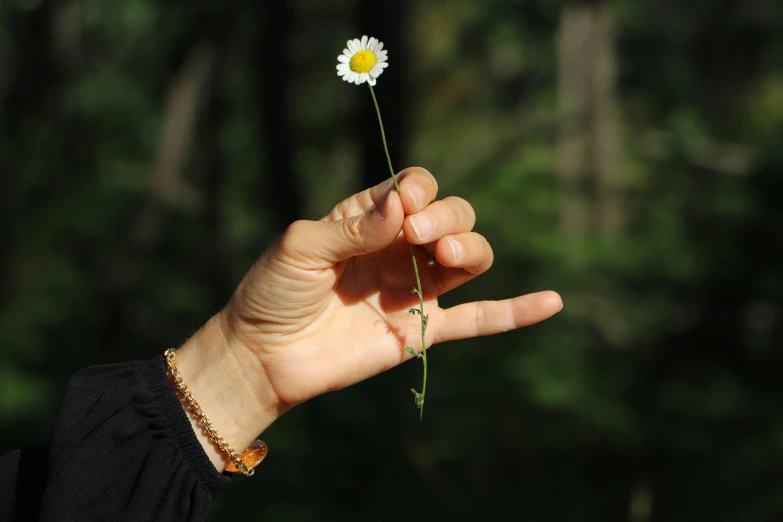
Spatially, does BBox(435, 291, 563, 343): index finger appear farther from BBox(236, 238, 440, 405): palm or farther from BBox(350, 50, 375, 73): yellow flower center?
BBox(350, 50, 375, 73): yellow flower center

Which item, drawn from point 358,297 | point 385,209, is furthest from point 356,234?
point 358,297

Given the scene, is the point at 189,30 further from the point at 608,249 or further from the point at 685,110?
the point at 685,110

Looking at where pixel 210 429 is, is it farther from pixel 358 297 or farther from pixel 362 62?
→ pixel 362 62

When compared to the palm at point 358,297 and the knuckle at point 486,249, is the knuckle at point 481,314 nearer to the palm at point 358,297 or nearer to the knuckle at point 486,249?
the palm at point 358,297

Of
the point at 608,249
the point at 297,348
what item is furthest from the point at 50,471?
the point at 608,249

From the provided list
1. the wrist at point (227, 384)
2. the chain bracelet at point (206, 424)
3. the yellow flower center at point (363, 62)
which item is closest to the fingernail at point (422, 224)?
the yellow flower center at point (363, 62)

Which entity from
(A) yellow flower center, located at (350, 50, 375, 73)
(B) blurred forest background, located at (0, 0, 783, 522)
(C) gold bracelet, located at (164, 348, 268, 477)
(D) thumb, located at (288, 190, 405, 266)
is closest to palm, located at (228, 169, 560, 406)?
(D) thumb, located at (288, 190, 405, 266)
